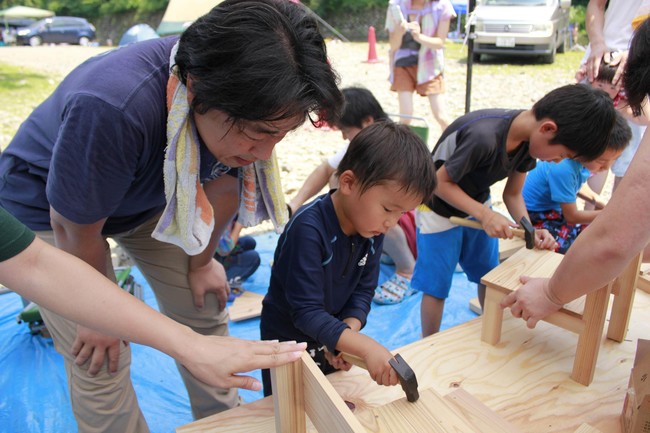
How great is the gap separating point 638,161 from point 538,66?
34.1ft

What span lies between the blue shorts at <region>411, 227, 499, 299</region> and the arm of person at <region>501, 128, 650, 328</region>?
0.91 meters

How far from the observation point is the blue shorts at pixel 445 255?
226cm

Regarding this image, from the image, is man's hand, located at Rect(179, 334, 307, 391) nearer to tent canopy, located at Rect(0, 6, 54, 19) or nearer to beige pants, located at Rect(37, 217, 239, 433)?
beige pants, located at Rect(37, 217, 239, 433)

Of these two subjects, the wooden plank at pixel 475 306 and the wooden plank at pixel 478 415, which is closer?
the wooden plank at pixel 478 415

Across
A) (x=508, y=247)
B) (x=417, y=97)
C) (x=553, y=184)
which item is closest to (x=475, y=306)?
(x=508, y=247)

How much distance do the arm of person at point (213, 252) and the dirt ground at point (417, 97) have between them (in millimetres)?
1546

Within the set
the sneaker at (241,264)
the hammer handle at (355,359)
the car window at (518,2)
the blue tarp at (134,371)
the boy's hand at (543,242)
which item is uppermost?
the car window at (518,2)

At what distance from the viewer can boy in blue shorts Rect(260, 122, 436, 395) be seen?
136 cm

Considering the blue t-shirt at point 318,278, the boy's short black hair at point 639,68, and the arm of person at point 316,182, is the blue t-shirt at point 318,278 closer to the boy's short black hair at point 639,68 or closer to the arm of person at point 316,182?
the boy's short black hair at point 639,68

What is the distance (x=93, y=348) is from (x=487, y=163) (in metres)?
1.52

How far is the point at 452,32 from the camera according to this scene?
14.8 m


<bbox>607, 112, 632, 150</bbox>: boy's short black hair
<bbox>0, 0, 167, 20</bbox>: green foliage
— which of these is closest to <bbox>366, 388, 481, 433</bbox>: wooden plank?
<bbox>607, 112, 632, 150</bbox>: boy's short black hair

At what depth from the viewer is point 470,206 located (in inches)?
79.5

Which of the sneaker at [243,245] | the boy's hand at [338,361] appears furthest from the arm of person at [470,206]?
the sneaker at [243,245]
